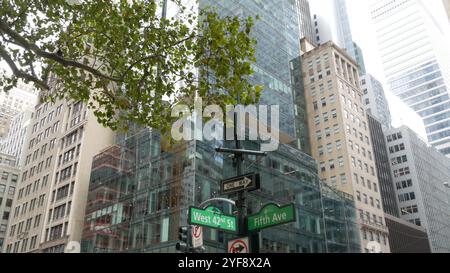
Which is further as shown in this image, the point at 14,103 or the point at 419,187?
the point at 14,103

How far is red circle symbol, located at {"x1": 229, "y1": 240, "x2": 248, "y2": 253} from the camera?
9873mm

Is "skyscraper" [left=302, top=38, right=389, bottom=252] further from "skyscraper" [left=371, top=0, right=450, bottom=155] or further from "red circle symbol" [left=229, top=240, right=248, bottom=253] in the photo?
"skyscraper" [left=371, top=0, right=450, bottom=155]

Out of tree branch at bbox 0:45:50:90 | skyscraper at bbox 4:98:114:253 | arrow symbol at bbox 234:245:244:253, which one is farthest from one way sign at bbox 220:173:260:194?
skyscraper at bbox 4:98:114:253

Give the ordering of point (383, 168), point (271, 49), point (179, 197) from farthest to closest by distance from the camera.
→ point (383, 168) → point (271, 49) → point (179, 197)

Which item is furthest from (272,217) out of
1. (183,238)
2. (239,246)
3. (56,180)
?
(56,180)

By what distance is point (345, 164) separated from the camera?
6912cm

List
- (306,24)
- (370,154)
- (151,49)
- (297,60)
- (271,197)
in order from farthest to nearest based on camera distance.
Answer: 1. (306,24)
2. (297,60)
3. (370,154)
4. (271,197)
5. (151,49)

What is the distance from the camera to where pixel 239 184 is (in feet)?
35.2

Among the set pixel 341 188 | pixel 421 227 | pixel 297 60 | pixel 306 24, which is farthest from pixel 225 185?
pixel 306 24

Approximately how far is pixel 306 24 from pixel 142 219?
98.3 metres

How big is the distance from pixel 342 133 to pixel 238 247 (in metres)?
65.0

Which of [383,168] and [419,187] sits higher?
[383,168]

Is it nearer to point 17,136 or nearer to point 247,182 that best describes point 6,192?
point 17,136
